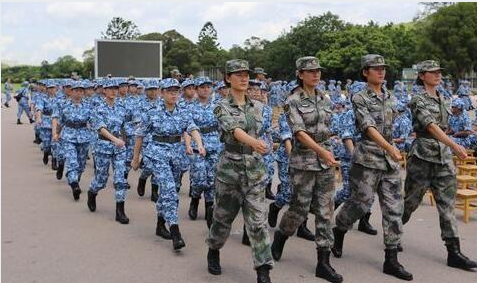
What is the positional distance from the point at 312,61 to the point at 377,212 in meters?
3.61

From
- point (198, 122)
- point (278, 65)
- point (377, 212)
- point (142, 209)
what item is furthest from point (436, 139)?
point (278, 65)

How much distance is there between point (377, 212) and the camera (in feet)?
26.7

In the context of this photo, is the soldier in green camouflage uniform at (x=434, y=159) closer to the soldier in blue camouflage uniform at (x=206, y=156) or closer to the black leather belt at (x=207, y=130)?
the soldier in blue camouflage uniform at (x=206, y=156)

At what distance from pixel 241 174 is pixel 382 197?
4.92 ft

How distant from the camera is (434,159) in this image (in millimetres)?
5754

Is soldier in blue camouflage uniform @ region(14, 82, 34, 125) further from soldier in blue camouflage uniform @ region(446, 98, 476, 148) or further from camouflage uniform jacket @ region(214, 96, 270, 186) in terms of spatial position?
camouflage uniform jacket @ region(214, 96, 270, 186)

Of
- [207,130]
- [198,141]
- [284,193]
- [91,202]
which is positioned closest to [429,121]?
[284,193]

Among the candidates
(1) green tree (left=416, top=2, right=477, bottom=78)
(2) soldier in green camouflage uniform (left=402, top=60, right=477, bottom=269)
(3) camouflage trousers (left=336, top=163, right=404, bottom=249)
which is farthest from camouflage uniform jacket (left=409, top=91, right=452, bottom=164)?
(1) green tree (left=416, top=2, right=477, bottom=78)

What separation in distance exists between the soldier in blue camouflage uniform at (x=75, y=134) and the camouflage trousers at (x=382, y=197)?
16.1 ft

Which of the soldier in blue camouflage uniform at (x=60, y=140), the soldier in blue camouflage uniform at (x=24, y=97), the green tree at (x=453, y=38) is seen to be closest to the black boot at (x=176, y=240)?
the soldier in blue camouflage uniform at (x=60, y=140)

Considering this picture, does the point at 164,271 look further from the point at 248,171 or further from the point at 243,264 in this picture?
the point at 248,171

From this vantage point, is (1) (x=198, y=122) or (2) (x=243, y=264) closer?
(2) (x=243, y=264)

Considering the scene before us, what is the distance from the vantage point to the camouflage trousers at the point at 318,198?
208 inches

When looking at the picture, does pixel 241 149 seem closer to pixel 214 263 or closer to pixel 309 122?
pixel 309 122
